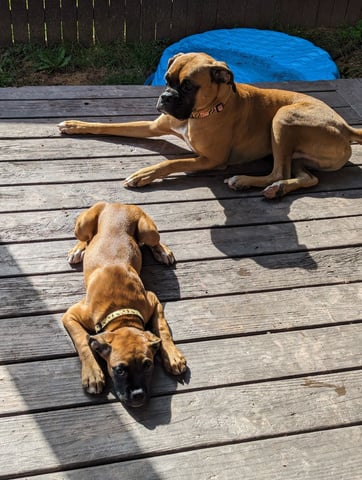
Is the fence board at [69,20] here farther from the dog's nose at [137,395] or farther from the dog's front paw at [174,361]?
the dog's nose at [137,395]

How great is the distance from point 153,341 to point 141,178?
157 cm

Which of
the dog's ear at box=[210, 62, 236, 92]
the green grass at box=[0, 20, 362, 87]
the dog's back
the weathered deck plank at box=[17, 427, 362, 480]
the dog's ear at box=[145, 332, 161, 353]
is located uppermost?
the dog's ear at box=[210, 62, 236, 92]

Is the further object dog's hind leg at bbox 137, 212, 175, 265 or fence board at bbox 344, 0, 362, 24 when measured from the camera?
fence board at bbox 344, 0, 362, 24

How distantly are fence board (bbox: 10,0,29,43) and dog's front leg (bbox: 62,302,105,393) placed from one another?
14.3 ft

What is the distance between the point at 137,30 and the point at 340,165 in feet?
10.8

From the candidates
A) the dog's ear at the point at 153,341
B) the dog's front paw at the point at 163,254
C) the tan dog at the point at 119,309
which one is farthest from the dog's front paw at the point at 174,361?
the dog's front paw at the point at 163,254

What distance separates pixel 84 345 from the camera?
2.78 m

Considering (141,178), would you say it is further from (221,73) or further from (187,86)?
(221,73)

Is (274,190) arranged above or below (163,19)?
below

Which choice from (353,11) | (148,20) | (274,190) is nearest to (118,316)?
(274,190)

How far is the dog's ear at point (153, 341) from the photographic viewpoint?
8.77ft

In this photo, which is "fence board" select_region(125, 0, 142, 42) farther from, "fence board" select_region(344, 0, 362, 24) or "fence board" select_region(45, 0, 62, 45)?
"fence board" select_region(344, 0, 362, 24)

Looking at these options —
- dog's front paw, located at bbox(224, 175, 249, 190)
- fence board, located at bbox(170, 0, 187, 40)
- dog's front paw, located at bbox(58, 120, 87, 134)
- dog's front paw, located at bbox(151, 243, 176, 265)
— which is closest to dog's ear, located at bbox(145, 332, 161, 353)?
dog's front paw, located at bbox(151, 243, 176, 265)

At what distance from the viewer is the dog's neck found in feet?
13.3
